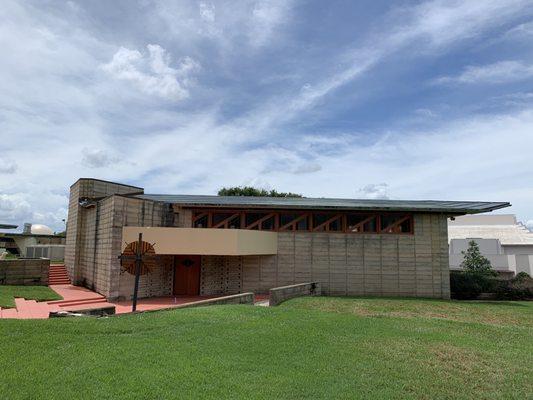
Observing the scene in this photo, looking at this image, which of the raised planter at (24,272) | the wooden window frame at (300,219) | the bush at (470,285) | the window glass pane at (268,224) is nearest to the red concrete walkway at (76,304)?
the raised planter at (24,272)

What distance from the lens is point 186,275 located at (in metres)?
19.6

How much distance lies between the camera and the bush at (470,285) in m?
22.2

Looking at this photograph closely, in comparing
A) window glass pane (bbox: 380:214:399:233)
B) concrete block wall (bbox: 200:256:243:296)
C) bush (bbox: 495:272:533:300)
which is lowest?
bush (bbox: 495:272:533:300)

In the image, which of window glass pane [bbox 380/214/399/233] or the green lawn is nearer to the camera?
the green lawn

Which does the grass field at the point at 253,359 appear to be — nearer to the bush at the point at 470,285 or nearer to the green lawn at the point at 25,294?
the green lawn at the point at 25,294

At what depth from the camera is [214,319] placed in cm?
1005

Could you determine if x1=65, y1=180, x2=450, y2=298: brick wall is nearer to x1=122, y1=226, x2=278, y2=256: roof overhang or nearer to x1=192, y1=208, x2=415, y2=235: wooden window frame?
x1=192, y1=208, x2=415, y2=235: wooden window frame

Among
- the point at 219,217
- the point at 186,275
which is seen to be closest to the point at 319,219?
the point at 219,217

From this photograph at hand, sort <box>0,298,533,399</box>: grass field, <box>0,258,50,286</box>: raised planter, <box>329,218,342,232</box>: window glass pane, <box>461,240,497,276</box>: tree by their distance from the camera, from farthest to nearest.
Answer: <box>461,240,497,276</box>: tree, <box>329,218,342,232</box>: window glass pane, <box>0,258,50,286</box>: raised planter, <box>0,298,533,399</box>: grass field

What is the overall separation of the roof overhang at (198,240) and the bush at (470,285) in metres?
11.1

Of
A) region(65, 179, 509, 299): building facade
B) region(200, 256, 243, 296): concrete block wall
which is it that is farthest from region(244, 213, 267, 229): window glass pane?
region(200, 256, 243, 296): concrete block wall

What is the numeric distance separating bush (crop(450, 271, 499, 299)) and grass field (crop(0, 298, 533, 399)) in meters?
11.6

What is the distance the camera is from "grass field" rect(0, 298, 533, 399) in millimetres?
5680

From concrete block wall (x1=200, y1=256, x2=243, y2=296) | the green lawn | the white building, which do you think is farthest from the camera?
the white building
